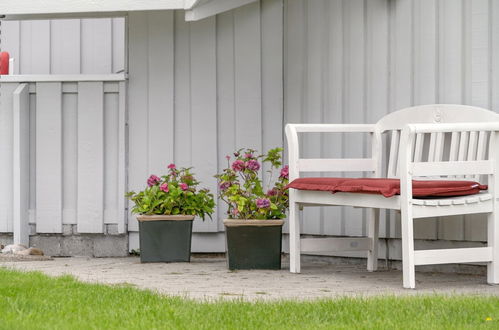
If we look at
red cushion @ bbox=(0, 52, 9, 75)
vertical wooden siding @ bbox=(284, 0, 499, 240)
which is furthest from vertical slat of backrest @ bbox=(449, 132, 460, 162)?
red cushion @ bbox=(0, 52, 9, 75)

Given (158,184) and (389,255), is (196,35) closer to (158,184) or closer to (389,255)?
(158,184)

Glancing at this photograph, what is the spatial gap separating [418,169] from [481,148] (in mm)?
565

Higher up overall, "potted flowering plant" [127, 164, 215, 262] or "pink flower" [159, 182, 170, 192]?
"pink flower" [159, 182, 170, 192]

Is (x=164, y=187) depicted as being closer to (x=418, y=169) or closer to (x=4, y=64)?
(x=418, y=169)

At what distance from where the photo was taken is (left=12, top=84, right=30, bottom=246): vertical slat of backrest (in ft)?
22.2

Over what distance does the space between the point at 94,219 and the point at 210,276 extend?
1636mm

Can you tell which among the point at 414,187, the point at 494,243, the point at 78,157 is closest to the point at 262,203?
the point at 414,187

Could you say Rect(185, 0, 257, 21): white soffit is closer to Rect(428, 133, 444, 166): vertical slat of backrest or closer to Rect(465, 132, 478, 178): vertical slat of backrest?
Rect(428, 133, 444, 166): vertical slat of backrest

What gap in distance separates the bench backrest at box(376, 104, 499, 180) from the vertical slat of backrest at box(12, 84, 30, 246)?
2406 millimetres

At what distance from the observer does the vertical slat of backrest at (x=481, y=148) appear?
201 inches

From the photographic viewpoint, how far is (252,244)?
18.9ft

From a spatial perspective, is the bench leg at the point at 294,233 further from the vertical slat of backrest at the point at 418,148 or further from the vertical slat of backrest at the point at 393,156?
the vertical slat of backrest at the point at 418,148

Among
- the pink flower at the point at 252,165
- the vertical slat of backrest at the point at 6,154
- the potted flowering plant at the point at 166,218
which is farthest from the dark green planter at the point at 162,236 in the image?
the vertical slat of backrest at the point at 6,154

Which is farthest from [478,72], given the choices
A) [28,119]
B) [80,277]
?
[28,119]
